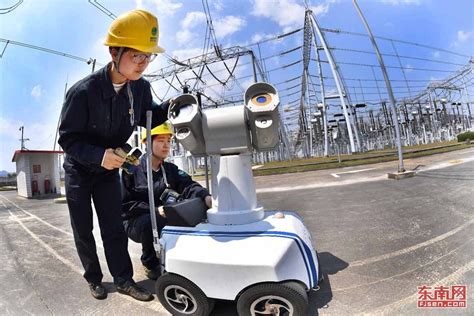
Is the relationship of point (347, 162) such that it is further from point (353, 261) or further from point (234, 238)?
point (234, 238)

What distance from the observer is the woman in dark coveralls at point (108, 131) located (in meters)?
2.04

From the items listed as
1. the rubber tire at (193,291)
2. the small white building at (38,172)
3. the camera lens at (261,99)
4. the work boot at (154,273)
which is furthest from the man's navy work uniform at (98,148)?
the small white building at (38,172)

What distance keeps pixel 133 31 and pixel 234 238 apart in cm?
145

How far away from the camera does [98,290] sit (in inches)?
Answer: 95.4

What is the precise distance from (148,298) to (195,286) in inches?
25.1

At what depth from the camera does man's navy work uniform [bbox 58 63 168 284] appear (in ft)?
7.16

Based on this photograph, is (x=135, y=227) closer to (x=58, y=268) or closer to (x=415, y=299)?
(x=58, y=268)

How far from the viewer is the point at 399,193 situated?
5.97 meters

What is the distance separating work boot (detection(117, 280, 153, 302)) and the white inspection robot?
356 mm

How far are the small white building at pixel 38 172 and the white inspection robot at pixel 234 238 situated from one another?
15.9m

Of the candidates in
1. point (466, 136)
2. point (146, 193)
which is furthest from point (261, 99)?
point (466, 136)

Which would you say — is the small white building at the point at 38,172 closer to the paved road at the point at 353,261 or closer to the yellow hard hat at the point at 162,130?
the paved road at the point at 353,261

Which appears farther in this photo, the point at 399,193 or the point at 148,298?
the point at 399,193

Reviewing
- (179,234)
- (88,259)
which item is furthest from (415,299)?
(88,259)
